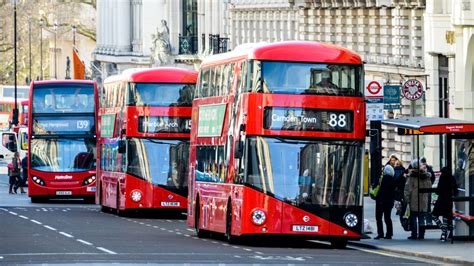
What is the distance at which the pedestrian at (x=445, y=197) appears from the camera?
3625 cm

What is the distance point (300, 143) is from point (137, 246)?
343 centimetres

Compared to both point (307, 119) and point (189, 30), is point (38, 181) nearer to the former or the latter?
point (307, 119)

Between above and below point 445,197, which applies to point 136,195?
below

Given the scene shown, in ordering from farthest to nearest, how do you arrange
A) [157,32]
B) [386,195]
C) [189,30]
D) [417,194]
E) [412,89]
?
1. [189,30]
2. [157,32]
3. [412,89]
4. [386,195]
5. [417,194]

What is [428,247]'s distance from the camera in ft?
117

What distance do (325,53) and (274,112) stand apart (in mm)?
1387

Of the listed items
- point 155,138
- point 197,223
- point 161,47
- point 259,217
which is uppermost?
point 161,47

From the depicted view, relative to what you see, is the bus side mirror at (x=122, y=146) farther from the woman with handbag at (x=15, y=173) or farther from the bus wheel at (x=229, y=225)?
the woman with handbag at (x=15, y=173)

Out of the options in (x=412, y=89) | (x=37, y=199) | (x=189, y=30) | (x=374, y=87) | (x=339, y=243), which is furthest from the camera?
(x=189, y=30)

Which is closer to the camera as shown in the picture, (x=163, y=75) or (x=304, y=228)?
(x=304, y=228)

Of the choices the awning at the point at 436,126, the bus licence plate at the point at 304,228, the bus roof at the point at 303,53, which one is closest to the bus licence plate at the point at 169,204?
the awning at the point at 436,126

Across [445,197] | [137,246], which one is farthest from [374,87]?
[137,246]

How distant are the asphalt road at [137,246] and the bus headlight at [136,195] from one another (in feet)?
1.72

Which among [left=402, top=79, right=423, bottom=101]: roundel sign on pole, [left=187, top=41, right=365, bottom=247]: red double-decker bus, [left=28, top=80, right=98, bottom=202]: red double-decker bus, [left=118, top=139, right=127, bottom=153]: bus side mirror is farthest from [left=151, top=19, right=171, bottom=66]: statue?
[left=187, top=41, right=365, bottom=247]: red double-decker bus
